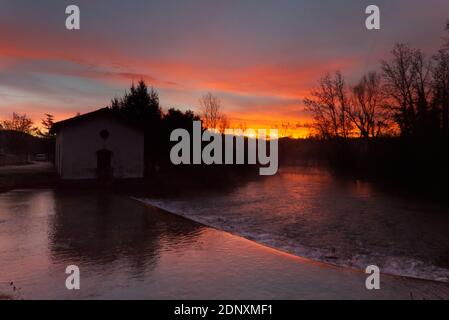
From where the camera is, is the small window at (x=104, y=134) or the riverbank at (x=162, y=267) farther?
the small window at (x=104, y=134)

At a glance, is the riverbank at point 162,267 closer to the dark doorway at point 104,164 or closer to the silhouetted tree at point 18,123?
the dark doorway at point 104,164

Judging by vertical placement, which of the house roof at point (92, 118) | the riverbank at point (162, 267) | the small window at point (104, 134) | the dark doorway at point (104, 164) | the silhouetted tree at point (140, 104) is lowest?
the riverbank at point (162, 267)

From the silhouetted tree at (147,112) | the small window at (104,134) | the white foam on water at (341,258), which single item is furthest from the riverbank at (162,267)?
the silhouetted tree at (147,112)

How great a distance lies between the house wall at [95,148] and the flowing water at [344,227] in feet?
28.0

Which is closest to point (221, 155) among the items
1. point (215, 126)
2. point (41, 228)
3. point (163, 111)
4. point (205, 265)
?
point (163, 111)

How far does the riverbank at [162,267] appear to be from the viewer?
692 centimetres

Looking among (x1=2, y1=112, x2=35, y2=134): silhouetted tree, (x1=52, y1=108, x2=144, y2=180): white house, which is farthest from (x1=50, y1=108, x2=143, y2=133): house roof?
(x1=2, y1=112, x2=35, y2=134): silhouetted tree

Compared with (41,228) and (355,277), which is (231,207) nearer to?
(41,228)

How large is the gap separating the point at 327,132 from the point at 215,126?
24.6m

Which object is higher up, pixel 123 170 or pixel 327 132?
pixel 327 132

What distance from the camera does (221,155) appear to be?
50500mm

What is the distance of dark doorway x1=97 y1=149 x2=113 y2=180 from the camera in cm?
2772

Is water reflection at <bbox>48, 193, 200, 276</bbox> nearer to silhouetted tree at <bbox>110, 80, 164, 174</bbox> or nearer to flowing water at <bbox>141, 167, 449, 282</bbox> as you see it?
flowing water at <bbox>141, 167, 449, 282</bbox>
